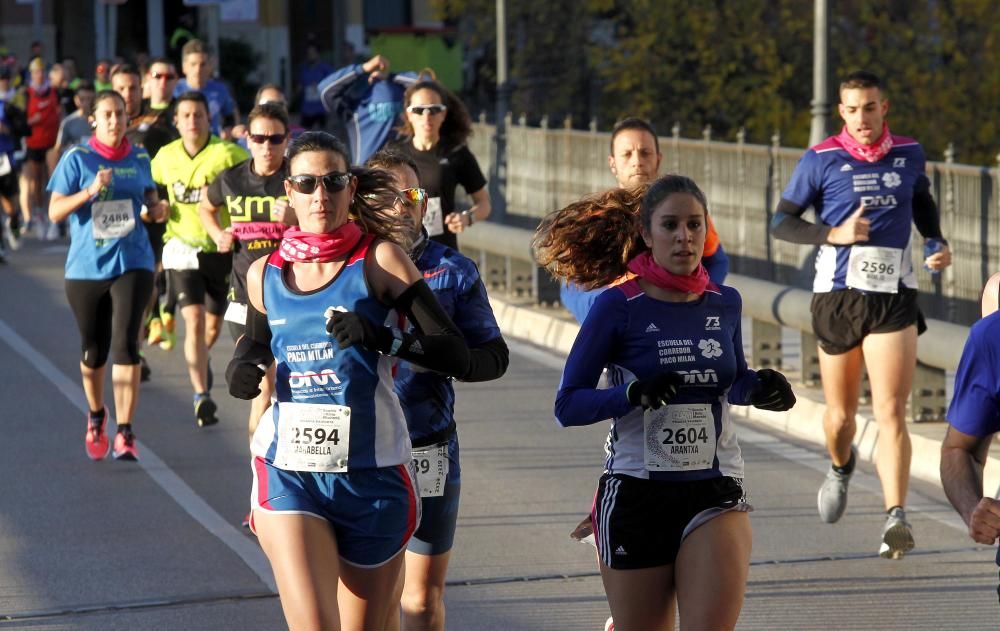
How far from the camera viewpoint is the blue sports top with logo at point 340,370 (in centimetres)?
528

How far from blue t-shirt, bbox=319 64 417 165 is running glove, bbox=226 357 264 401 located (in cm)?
827

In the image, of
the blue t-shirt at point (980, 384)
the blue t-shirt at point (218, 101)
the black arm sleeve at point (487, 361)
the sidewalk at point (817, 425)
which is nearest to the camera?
the blue t-shirt at point (980, 384)

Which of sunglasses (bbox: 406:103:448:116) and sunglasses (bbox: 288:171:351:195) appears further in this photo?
sunglasses (bbox: 406:103:448:116)

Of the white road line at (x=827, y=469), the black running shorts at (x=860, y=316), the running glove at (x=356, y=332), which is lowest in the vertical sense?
the white road line at (x=827, y=469)

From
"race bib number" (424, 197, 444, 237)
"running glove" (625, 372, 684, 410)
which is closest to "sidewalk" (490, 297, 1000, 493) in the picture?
"race bib number" (424, 197, 444, 237)

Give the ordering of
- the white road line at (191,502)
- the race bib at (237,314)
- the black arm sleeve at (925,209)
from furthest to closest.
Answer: the race bib at (237,314) < the black arm sleeve at (925,209) < the white road line at (191,502)

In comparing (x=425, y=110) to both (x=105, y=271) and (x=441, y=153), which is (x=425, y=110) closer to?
(x=441, y=153)

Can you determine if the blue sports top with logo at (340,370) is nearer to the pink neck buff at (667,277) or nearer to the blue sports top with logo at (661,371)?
the blue sports top with logo at (661,371)

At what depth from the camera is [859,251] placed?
8766mm

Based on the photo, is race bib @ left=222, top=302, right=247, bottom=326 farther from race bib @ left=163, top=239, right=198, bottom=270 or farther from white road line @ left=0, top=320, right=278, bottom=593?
race bib @ left=163, top=239, right=198, bottom=270

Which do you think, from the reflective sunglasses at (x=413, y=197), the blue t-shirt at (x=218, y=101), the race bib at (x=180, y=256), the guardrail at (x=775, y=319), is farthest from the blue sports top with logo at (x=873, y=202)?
the blue t-shirt at (x=218, y=101)

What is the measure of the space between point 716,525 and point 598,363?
0.54 metres

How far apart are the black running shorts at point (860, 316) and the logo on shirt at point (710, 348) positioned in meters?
3.39

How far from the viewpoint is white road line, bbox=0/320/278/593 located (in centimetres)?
827
